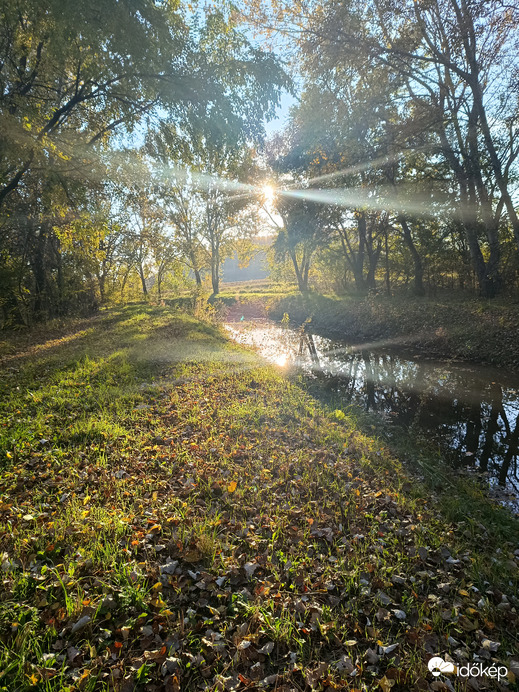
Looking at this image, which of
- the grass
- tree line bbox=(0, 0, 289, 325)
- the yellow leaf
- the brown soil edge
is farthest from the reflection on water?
tree line bbox=(0, 0, 289, 325)

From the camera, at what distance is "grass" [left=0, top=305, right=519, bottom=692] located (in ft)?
8.27

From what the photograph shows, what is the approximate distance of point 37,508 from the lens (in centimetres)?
386

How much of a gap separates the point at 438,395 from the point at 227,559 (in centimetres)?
793

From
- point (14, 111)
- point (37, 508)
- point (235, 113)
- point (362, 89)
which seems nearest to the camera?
point (37, 508)

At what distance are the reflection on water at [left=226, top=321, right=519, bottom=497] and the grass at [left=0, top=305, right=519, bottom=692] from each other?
5.67 feet

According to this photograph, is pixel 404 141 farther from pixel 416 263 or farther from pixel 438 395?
pixel 438 395

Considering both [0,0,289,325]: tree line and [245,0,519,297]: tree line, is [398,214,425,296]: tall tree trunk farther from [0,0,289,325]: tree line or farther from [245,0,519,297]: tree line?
[0,0,289,325]: tree line

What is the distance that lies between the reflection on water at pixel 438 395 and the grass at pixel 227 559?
1.73 m

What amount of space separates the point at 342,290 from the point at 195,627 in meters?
30.0

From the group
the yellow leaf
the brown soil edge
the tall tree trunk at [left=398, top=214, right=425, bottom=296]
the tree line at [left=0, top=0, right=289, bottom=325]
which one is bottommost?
the yellow leaf

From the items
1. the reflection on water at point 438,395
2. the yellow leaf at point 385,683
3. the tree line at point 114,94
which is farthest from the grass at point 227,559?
the tree line at point 114,94

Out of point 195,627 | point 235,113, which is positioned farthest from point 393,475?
point 235,113

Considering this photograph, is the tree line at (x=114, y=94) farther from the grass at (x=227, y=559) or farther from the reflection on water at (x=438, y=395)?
the reflection on water at (x=438, y=395)

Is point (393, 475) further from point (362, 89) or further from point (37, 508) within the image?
point (362, 89)
